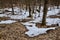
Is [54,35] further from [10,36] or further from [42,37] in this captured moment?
[10,36]

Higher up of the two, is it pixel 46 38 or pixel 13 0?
pixel 13 0

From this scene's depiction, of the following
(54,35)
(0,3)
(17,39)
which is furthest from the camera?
(0,3)

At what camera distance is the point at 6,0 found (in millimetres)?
40438

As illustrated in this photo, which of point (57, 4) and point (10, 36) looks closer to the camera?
point (10, 36)

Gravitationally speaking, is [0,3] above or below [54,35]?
above

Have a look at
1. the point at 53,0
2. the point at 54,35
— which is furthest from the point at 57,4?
the point at 54,35

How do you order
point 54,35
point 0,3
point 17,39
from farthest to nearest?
point 0,3
point 54,35
point 17,39

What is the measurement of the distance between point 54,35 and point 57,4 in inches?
1136

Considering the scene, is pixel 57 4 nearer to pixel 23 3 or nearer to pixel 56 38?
pixel 23 3

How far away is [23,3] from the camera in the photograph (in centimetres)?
3969

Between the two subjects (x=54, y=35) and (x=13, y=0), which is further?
(x=13, y=0)

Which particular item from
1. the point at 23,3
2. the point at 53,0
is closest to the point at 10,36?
the point at 23,3

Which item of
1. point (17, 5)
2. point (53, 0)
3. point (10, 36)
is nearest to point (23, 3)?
point (17, 5)

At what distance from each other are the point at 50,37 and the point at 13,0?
2923 cm
